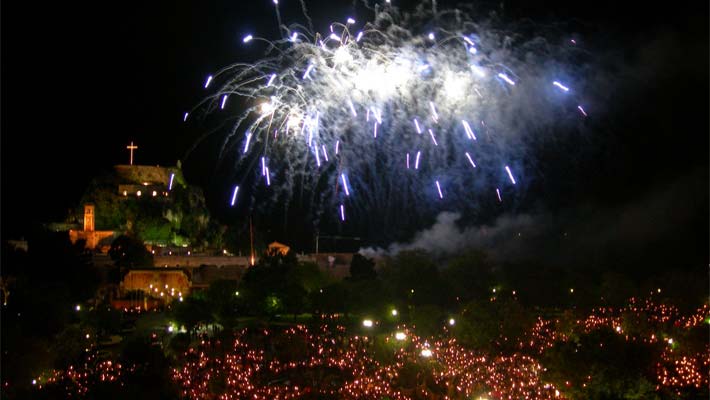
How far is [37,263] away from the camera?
28.4 m

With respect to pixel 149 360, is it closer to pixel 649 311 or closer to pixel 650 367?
pixel 650 367

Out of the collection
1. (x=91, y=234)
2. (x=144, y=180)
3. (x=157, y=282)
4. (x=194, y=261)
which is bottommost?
(x=157, y=282)

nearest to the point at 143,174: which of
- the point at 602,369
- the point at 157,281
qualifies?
the point at 157,281

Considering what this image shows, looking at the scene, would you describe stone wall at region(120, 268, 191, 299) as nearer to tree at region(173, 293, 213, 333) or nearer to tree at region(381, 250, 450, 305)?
tree at region(173, 293, 213, 333)

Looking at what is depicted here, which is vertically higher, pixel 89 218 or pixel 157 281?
pixel 89 218

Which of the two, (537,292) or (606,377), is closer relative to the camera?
(606,377)

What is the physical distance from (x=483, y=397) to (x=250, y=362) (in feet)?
19.8

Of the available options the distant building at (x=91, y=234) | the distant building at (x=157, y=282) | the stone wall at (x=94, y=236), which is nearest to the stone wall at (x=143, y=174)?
the distant building at (x=91, y=234)

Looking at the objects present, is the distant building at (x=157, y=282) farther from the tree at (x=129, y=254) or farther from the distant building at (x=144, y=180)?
the distant building at (x=144, y=180)

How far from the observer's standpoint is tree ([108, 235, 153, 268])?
33625 millimetres

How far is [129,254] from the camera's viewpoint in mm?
33781

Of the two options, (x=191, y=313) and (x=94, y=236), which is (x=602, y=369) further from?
(x=94, y=236)

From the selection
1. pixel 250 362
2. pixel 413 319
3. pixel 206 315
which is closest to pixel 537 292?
pixel 413 319

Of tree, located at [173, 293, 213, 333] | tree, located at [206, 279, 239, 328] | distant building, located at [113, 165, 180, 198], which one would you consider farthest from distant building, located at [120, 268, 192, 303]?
distant building, located at [113, 165, 180, 198]
